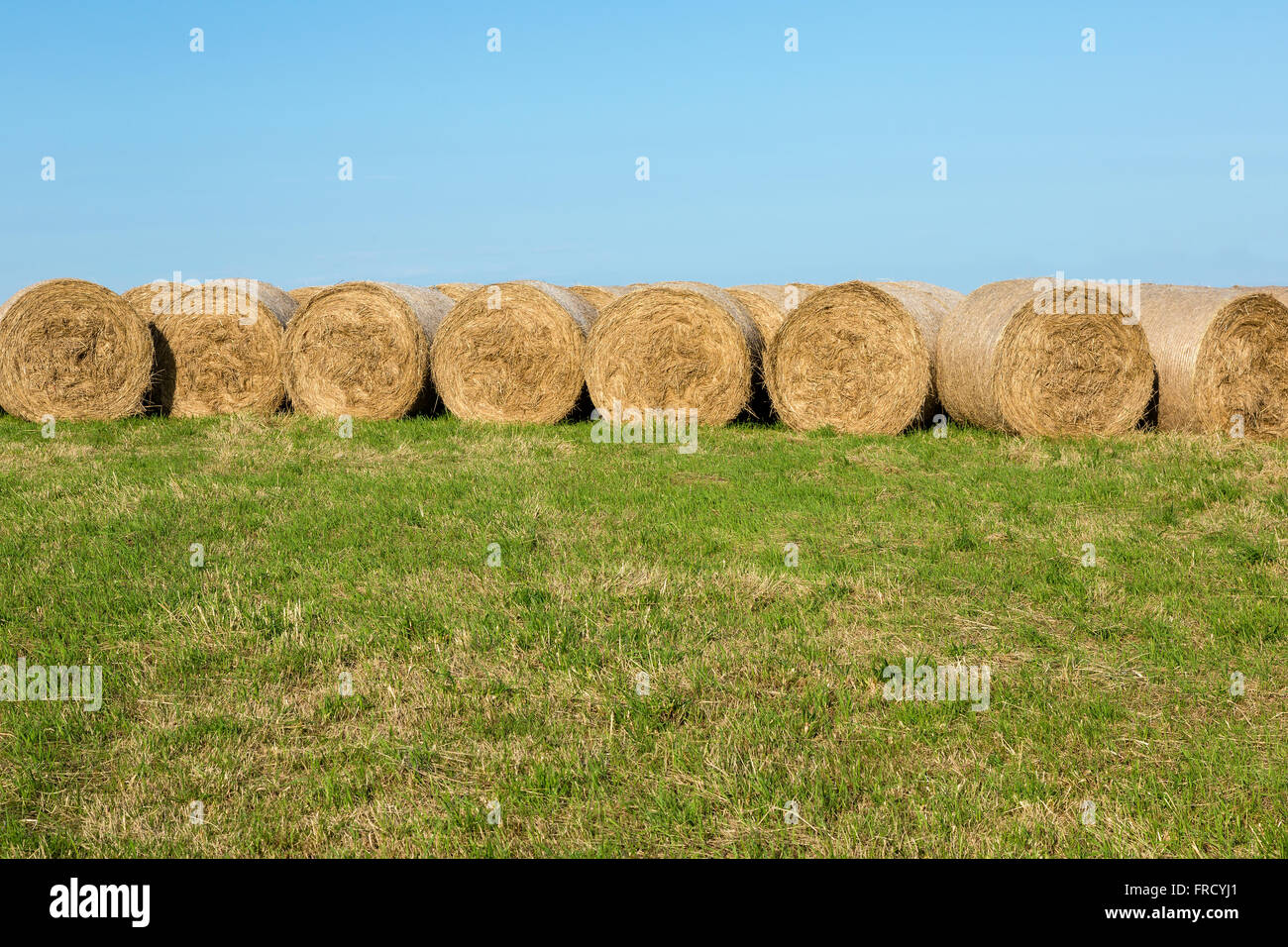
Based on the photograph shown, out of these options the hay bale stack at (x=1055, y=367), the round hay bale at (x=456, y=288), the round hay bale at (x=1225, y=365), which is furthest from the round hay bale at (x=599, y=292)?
the round hay bale at (x=1225, y=365)

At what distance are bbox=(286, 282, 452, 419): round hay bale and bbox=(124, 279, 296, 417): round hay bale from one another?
3.02ft

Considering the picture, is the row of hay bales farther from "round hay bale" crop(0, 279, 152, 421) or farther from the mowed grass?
the mowed grass

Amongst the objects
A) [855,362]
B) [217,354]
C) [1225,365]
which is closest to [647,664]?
[855,362]

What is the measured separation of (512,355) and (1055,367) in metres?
7.42

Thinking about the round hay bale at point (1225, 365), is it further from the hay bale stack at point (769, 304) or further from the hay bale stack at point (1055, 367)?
the hay bale stack at point (769, 304)

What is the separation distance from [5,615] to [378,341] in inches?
386

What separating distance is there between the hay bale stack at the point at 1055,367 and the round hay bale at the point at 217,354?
34.1ft

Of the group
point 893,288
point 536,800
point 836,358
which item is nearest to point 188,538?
point 536,800

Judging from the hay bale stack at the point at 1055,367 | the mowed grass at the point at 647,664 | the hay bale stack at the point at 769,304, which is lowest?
the mowed grass at the point at 647,664

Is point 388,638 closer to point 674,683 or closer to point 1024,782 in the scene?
point 674,683

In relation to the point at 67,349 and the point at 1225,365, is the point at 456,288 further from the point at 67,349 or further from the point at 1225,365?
the point at 1225,365

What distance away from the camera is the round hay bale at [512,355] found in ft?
51.0

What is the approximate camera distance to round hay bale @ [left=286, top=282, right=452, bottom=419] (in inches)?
625
